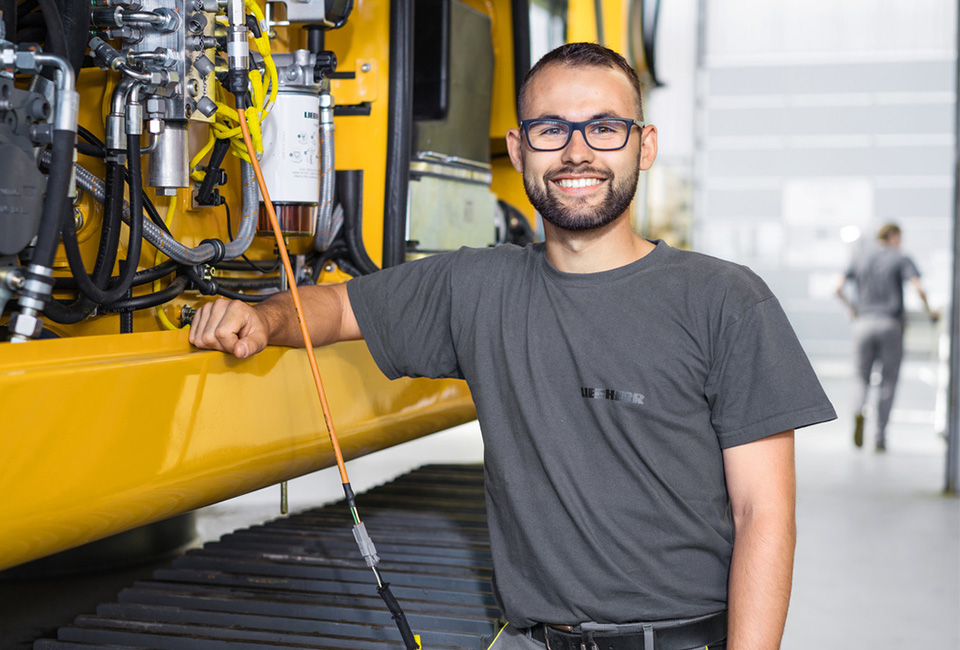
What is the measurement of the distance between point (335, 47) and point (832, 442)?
7483 millimetres

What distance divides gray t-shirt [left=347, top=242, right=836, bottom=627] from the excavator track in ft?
1.99

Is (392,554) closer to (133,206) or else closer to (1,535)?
(133,206)

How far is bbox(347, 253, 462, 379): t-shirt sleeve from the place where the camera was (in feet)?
6.89

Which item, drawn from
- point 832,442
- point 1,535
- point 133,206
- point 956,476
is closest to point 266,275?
point 133,206

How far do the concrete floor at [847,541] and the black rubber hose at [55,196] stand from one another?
2.09 m

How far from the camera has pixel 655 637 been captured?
181 centimetres

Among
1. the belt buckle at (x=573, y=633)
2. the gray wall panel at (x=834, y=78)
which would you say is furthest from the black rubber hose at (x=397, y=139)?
the gray wall panel at (x=834, y=78)

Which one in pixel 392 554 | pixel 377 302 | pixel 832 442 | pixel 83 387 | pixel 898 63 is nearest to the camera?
pixel 83 387

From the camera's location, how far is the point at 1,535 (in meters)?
1.29

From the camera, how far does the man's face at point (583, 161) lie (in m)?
1.85

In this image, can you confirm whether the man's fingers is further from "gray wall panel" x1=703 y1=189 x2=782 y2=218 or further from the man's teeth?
"gray wall panel" x1=703 y1=189 x2=782 y2=218

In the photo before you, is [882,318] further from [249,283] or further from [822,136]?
[822,136]

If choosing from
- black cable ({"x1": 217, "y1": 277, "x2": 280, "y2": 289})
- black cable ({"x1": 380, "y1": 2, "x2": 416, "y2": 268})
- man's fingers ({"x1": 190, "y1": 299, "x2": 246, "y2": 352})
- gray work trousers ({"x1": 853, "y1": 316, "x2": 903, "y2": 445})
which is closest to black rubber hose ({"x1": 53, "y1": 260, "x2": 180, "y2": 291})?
man's fingers ({"x1": 190, "y1": 299, "x2": 246, "y2": 352})

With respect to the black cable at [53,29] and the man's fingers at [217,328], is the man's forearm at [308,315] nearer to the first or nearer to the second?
the man's fingers at [217,328]
